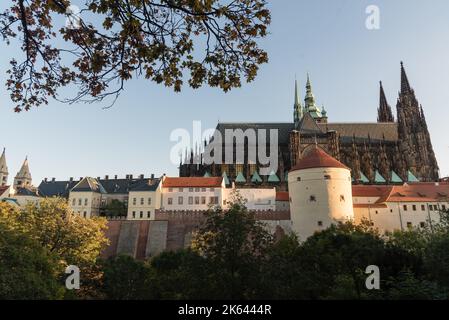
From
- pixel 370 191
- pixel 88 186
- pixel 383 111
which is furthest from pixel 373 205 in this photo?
pixel 383 111

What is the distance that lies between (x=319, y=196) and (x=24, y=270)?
35.1 m

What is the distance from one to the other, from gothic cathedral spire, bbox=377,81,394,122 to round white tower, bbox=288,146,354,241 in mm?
75088

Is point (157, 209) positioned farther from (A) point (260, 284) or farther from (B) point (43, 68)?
(B) point (43, 68)

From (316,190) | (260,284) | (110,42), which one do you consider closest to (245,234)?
(260,284)

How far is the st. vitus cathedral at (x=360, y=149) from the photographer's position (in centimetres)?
6981

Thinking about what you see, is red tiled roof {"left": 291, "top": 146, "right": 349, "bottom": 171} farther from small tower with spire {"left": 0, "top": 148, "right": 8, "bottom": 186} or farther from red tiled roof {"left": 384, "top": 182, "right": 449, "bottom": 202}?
small tower with spire {"left": 0, "top": 148, "right": 8, "bottom": 186}

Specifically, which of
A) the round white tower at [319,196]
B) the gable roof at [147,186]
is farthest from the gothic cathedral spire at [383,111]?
the gable roof at [147,186]

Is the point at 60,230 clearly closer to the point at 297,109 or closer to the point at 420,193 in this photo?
the point at 420,193

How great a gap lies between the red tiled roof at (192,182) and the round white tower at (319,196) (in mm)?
16149

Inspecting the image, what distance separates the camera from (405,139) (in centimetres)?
8031

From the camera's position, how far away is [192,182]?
5728cm

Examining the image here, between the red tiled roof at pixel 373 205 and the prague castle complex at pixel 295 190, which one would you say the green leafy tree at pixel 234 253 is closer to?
the prague castle complex at pixel 295 190

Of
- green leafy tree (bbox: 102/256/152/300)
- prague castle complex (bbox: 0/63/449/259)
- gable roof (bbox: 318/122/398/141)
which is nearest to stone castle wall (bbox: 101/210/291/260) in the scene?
prague castle complex (bbox: 0/63/449/259)
